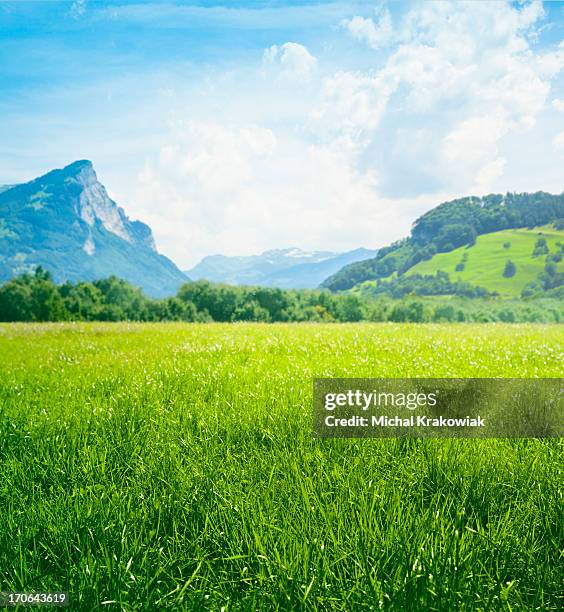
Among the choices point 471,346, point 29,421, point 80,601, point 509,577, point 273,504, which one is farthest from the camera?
point 471,346

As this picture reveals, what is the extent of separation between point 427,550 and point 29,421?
441 cm

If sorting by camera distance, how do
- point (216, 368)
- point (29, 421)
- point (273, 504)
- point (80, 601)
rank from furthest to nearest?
point (216, 368)
point (29, 421)
point (273, 504)
point (80, 601)

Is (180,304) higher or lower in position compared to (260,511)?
lower

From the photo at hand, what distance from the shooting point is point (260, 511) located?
2908mm

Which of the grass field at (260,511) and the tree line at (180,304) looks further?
the tree line at (180,304)

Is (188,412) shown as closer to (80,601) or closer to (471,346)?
(80,601)

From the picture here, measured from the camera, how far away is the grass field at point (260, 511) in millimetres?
2363

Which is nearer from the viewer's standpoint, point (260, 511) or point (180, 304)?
point (260, 511)

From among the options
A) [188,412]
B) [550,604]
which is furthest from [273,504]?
[188,412]

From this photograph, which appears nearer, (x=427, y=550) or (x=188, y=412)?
(x=427, y=550)

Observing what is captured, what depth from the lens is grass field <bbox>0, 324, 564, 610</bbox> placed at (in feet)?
7.75

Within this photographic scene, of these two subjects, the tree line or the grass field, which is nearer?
the grass field

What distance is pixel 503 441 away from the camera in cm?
433

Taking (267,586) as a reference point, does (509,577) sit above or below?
below
